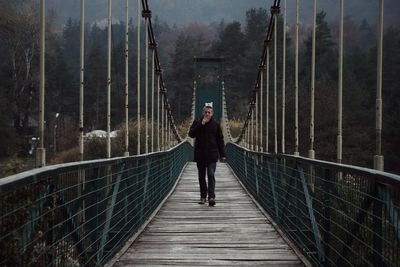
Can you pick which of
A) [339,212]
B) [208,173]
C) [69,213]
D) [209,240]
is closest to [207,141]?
[208,173]

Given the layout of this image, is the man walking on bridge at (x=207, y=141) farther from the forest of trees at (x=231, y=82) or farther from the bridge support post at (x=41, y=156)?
the forest of trees at (x=231, y=82)

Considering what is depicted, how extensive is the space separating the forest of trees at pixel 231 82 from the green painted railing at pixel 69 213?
10842 mm

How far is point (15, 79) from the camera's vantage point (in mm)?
32031

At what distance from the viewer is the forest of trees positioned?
30625 millimetres

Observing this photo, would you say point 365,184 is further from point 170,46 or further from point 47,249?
point 170,46

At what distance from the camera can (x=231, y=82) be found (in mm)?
52281

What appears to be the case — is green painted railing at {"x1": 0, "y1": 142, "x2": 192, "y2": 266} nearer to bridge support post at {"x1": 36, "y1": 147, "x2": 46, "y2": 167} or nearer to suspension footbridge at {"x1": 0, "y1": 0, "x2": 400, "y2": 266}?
suspension footbridge at {"x1": 0, "y1": 0, "x2": 400, "y2": 266}

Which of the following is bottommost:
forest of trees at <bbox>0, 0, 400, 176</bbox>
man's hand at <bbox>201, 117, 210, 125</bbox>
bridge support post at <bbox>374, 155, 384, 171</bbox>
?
bridge support post at <bbox>374, 155, 384, 171</bbox>

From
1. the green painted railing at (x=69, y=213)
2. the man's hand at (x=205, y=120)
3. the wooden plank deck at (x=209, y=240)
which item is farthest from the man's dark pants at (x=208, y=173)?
the green painted railing at (x=69, y=213)

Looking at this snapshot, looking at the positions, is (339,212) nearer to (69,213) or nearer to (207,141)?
(69,213)

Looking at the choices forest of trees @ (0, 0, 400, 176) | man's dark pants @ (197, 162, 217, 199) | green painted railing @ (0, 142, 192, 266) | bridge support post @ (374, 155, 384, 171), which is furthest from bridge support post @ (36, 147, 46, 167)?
forest of trees @ (0, 0, 400, 176)

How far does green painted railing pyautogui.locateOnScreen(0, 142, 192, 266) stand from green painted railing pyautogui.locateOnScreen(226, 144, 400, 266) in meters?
1.41

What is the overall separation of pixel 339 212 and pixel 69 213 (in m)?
1.58

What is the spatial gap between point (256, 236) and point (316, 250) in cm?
129
